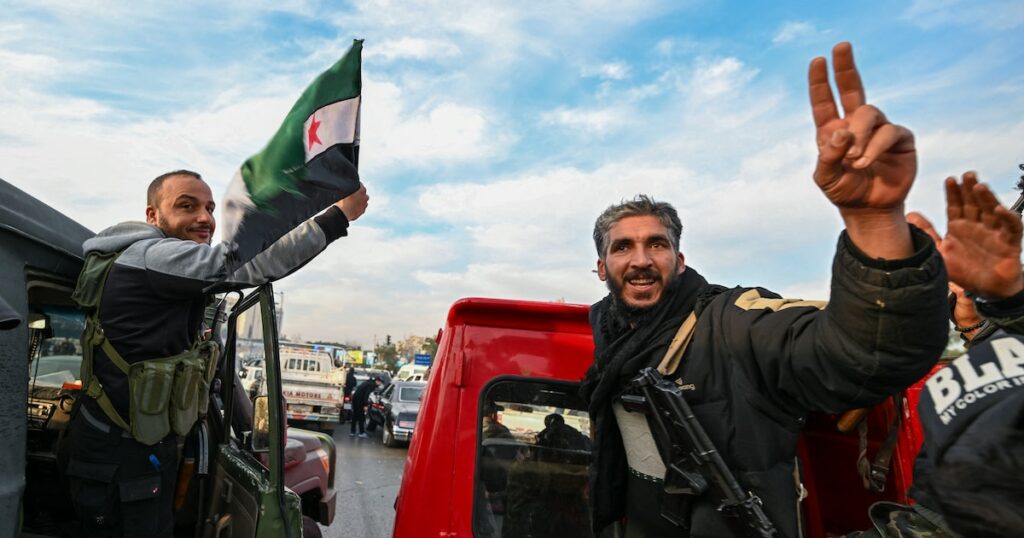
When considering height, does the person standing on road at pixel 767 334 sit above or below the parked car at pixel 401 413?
above

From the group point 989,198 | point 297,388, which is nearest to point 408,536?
point 989,198

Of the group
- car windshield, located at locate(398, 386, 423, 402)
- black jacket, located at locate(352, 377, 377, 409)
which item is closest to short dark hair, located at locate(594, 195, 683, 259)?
car windshield, located at locate(398, 386, 423, 402)

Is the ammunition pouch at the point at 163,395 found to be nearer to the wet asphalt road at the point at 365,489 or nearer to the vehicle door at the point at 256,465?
the vehicle door at the point at 256,465

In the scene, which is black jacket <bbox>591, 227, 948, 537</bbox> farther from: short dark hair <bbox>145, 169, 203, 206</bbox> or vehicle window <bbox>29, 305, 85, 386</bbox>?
vehicle window <bbox>29, 305, 85, 386</bbox>

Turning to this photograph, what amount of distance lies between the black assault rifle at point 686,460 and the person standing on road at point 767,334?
0.03 metres

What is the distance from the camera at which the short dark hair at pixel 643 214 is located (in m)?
2.19

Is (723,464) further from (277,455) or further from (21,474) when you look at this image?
(21,474)

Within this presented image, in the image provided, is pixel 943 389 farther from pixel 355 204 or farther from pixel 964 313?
pixel 355 204

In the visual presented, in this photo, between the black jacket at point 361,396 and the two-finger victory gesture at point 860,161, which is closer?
the two-finger victory gesture at point 860,161

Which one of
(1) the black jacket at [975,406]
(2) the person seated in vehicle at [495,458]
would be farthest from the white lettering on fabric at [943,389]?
(2) the person seated in vehicle at [495,458]

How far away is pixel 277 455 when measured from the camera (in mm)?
2188

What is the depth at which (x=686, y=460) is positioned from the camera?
163 cm

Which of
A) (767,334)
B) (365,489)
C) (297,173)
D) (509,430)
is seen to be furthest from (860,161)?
(365,489)

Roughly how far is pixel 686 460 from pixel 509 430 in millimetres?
744
